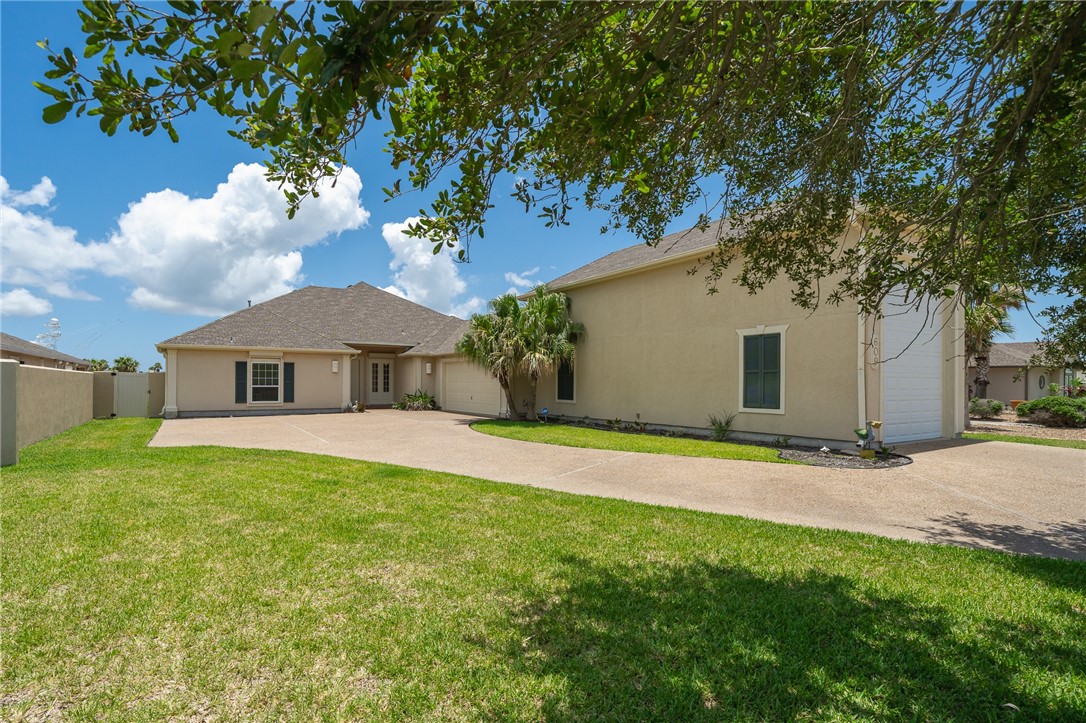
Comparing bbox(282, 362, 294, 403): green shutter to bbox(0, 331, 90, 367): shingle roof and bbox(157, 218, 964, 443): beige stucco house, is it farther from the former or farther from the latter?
bbox(0, 331, 90, 367): shingle roof

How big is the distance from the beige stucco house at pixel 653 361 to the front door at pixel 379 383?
5cm

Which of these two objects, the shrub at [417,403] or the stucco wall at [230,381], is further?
the shrub at [417,403]

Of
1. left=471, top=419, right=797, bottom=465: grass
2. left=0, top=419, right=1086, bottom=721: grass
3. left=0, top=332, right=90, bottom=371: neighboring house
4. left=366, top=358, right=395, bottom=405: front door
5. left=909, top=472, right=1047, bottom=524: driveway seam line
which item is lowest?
left=471, top=419, right=797, bottom=465: grass

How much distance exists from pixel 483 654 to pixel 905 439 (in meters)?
12.9

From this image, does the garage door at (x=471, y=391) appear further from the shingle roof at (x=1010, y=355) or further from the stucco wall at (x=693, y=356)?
the shingle roof at (x=1010, y=355)

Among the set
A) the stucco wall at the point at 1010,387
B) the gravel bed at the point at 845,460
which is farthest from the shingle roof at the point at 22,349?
the stucco wall at the point at 1010,387

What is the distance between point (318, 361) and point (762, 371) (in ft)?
58.3

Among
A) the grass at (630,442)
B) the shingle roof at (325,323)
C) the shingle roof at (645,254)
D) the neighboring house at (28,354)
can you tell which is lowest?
the grass at (630,442)

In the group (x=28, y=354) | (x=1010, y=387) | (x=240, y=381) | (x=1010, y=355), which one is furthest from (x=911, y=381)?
(x=28, y=354)

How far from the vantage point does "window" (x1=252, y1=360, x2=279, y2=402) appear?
818 inches

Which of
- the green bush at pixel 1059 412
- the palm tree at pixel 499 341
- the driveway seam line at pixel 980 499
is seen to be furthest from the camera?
the palm tree at pixel 499 341

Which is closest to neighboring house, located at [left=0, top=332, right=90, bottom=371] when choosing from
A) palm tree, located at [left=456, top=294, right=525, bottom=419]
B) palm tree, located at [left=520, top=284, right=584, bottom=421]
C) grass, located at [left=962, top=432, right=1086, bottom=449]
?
palm tree, located at [left=456, top=294, right=525, bottom=419]

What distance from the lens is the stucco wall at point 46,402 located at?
9.94 meters

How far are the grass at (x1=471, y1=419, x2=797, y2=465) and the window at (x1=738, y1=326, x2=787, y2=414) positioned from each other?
1.11 m
